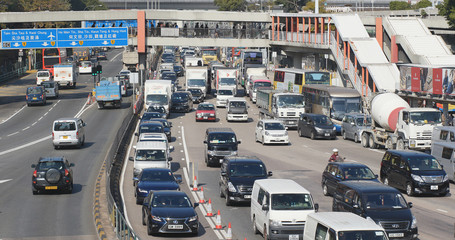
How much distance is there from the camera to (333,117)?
5612 cm

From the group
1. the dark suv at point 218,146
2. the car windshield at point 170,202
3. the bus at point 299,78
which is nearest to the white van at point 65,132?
the dark suv at point 218,146

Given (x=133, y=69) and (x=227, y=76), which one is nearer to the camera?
(x=227, y=76)

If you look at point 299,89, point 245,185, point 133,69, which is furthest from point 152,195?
point 133,69

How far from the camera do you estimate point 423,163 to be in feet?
103

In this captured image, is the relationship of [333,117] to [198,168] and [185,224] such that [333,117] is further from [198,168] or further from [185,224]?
[185,224]

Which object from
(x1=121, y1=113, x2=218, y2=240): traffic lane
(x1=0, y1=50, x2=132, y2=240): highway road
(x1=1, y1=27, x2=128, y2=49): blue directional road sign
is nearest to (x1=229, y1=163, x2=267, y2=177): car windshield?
(x1=121, y1=113, x2=218, y2=240): traffic lane

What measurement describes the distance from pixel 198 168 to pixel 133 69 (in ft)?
237

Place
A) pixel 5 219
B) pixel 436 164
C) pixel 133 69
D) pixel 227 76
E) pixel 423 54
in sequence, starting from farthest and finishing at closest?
pixel 133 69
pixel 227 76
pixel 423 54
pixel 436 164
pixel 5 219

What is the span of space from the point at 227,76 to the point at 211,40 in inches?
296

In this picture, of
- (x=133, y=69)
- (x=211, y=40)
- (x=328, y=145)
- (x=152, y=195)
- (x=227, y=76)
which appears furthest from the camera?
(x=133, y=69)

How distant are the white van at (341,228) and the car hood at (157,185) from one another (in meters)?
10.2

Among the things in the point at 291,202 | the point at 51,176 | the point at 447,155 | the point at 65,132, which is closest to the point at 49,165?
the point at 51,176

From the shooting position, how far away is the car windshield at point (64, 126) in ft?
154

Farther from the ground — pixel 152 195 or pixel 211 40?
pixel 211 40
